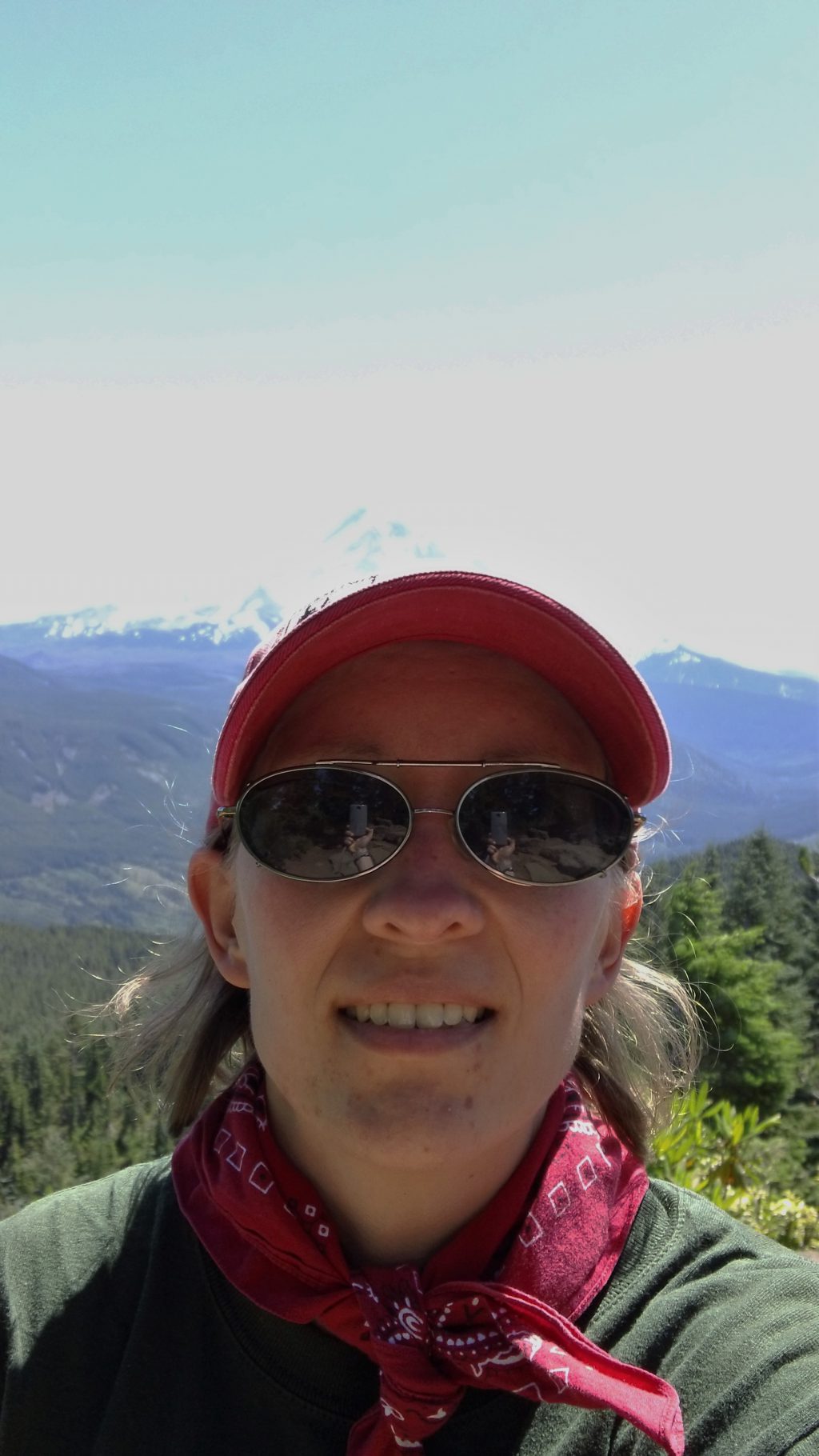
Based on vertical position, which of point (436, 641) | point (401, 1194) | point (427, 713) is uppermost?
point (436, 641)

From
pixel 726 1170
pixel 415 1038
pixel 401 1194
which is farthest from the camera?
pixel 726 1170

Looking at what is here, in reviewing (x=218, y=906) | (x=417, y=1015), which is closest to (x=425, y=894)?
(x=417, y=1015)

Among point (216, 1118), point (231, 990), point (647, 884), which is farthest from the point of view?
point (647, 884)

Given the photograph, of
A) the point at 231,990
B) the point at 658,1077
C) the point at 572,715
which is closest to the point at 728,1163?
the point at 658,1077

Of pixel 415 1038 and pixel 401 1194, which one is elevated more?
pixel 415 1038

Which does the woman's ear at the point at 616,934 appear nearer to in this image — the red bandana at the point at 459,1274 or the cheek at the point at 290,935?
the red bandana at the point at 459,1274

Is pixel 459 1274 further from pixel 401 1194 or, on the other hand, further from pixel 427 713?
pixel 427 713

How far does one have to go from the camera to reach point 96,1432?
67.2 inches

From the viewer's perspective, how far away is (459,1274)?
1756 mm

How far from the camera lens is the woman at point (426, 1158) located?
5.28 feet

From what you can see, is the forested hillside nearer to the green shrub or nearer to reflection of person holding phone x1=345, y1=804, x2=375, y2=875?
the green shrub

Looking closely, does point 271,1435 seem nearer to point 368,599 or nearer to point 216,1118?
point 216,1118

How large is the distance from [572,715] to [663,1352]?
959 millimetres

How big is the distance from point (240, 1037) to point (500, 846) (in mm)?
957
